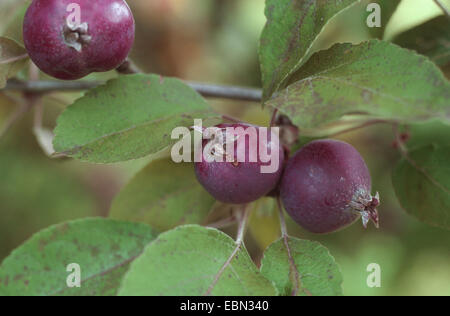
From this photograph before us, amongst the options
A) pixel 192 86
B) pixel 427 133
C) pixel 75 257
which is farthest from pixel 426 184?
pixel 75 257

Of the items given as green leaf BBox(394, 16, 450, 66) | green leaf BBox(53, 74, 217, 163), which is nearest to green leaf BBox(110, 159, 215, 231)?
green leaf BBox(53, 74, 217, 163)

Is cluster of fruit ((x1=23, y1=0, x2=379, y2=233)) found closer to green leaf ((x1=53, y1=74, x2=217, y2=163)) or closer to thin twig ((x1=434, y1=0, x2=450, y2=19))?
green leaf ((x1=53, y1=74, x2=217, y2=163))

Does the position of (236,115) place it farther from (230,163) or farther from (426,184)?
(230,163)

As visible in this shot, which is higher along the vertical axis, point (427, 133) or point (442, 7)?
point (442, 7)

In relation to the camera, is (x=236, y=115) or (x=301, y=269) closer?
(x=301, y=269)

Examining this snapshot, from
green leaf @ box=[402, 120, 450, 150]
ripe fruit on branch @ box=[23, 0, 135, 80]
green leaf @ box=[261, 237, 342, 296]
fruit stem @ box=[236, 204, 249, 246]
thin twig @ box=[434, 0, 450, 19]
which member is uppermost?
thin twig @ box=[434, 0, 450, 19]

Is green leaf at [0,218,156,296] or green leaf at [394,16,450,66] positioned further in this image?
green leaf at [394,16,450,66]

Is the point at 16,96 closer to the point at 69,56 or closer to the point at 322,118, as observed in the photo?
the point at 69,56
